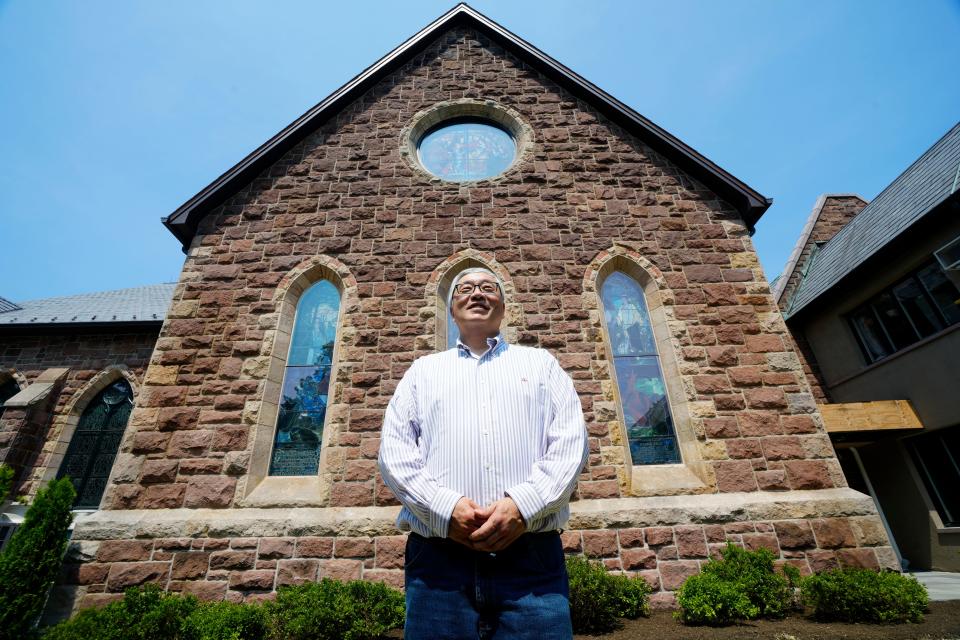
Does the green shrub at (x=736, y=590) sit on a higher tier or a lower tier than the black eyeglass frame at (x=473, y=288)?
lower

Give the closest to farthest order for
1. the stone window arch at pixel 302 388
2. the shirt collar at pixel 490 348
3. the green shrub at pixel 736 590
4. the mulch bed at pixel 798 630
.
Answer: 1. the shirt collar at pixel 490 348
2. the mulch bed at pixel 798 630
3. the green shrub at pixel 736 590
4. the stone window arch at pixel 302 388

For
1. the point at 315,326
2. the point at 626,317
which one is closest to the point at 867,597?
the point at 626,317

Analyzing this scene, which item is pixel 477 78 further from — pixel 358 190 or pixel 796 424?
pixel 796 424

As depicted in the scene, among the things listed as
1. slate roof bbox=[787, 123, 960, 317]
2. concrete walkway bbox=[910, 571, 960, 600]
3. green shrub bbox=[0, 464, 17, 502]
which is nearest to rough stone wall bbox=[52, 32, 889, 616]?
concrete walkway bbox=[910, 571, 960, 600]

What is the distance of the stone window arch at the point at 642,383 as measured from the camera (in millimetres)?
5391

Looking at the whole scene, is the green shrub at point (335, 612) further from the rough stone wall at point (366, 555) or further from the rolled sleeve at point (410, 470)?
the rolled sleeve at point (410, 470)

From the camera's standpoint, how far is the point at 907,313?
31.3ft

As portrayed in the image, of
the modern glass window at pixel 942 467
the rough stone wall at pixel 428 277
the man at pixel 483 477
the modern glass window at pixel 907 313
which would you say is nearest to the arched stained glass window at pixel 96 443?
the rough stone wall at pixel 428 277

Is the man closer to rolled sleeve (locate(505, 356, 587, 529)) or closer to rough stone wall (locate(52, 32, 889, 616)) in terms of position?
rolled sleeve (locate(505, 356, 587, 529))

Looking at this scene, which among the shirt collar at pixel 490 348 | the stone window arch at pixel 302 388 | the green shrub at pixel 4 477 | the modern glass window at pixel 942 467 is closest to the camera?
the shirt collar at pixel 490 348

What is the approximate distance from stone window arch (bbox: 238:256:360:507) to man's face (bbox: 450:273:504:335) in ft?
12.6

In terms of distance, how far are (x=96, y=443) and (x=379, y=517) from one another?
26.9 feet

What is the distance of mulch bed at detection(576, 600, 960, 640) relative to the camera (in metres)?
3.54

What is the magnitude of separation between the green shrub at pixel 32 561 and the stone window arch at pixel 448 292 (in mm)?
4930
